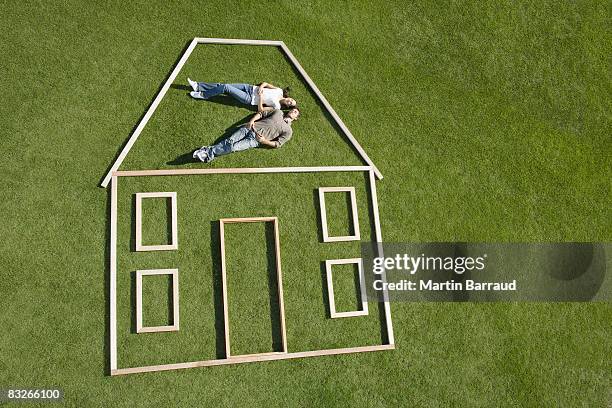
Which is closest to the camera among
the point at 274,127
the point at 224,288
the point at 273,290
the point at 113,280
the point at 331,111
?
the point at 113,280

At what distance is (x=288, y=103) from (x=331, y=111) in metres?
0.66

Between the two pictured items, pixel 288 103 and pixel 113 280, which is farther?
pixel 288 103

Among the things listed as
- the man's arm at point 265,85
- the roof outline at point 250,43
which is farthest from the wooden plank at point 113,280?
the man's arm at point 265,85

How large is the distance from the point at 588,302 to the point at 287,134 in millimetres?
5084

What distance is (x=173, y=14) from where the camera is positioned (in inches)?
272

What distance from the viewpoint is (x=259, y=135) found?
6391 mm

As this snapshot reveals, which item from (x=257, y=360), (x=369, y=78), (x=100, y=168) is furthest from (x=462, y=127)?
(x=100, y=168)

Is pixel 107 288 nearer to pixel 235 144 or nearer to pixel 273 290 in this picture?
pixel 273 290

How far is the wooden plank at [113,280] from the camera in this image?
5.71 m

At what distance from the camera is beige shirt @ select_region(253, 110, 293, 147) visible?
6430 mm

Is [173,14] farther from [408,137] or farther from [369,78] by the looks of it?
[408,137]

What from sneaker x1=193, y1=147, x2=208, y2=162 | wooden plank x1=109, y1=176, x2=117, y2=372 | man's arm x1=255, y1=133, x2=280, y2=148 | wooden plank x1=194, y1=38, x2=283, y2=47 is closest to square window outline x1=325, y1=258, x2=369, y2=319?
man's arm x1=255, y1=133, x2=280, y2=148

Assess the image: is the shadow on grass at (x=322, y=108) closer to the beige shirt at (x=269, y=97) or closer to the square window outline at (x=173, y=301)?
the beige shirt at (x=269, y=97)

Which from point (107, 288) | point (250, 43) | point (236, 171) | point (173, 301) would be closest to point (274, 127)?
point (236, 171)
